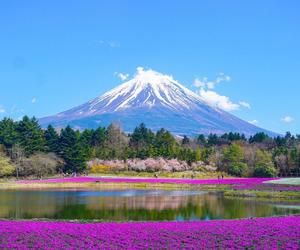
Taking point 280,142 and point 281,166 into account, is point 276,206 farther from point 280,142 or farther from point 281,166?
point 280,142

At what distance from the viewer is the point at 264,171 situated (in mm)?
71312

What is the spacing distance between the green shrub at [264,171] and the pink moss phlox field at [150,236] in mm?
51399

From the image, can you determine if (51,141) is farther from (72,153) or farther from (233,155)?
(233,155)

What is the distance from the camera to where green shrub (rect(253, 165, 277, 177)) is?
7088 centimetres

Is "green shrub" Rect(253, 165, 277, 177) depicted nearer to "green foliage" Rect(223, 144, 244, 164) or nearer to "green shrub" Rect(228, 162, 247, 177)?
"green shrub" Rect(228, 162, 247, 177)

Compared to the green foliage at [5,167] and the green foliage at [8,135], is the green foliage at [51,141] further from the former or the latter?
the green foliage at [5,167]

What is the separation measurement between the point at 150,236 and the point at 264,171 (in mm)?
56819

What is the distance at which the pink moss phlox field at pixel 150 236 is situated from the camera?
15695 mm

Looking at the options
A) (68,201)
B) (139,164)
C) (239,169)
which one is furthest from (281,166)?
(68,201)

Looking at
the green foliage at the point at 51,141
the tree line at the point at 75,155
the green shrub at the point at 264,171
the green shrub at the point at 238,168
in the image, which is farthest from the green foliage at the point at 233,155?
the green foliage at the point at 51,141

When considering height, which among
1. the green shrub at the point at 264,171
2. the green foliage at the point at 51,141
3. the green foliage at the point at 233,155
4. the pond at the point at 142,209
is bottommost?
the pond at the point at 142,209

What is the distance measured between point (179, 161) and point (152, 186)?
91.0 feet

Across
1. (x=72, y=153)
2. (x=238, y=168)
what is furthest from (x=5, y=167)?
(x=238, y=168)

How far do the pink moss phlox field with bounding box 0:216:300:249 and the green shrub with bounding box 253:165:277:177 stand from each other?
5140 centimetres
